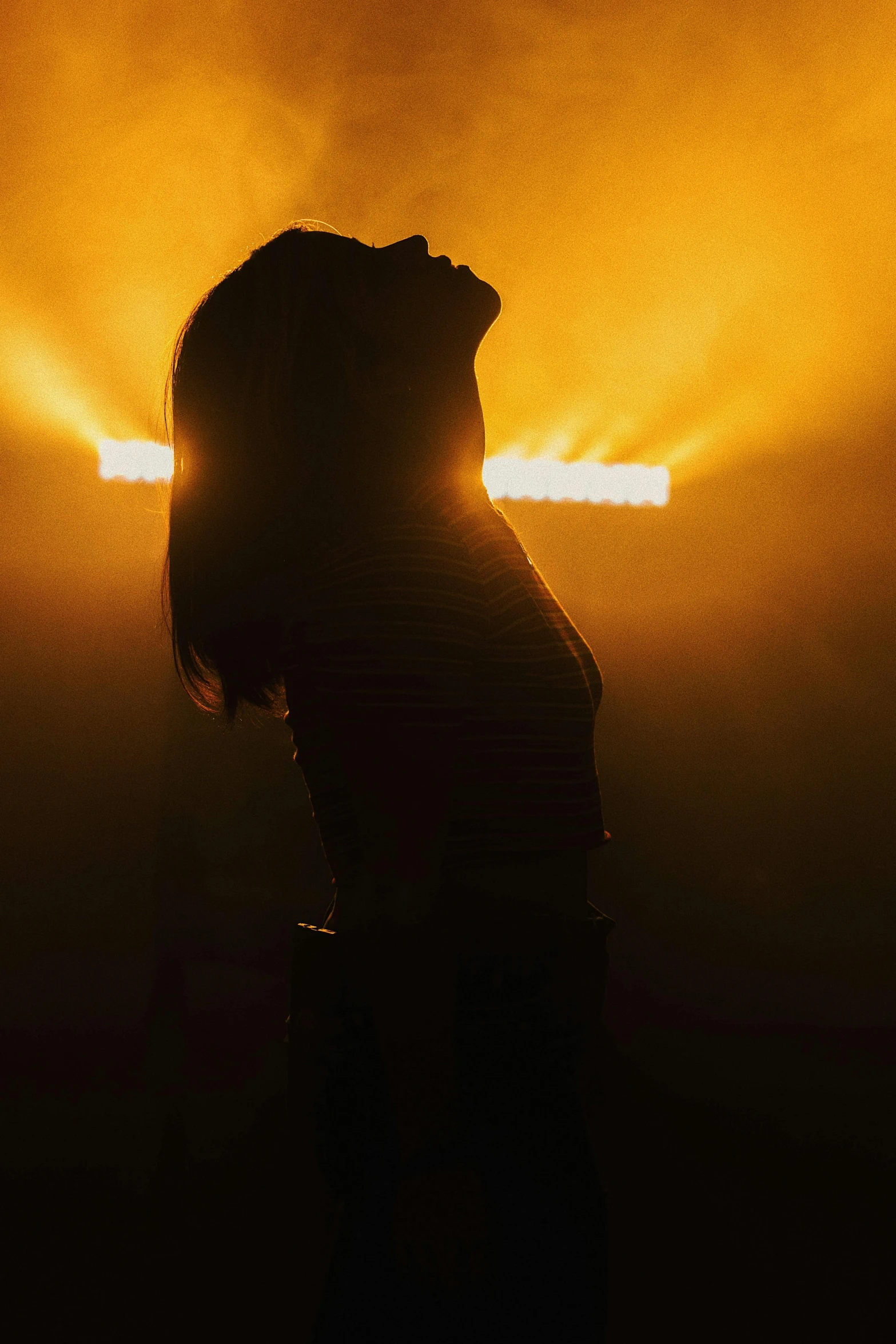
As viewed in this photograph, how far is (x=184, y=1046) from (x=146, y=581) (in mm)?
1430

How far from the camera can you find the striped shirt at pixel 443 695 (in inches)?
20.3

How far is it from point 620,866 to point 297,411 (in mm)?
2474

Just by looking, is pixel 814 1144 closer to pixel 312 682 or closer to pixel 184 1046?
pixel 184 1046

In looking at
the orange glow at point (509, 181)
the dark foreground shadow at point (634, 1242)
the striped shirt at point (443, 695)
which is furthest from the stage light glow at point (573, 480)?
the striped shirt at point (443, 695)

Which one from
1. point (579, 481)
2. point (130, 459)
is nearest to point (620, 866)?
point (579, 481)

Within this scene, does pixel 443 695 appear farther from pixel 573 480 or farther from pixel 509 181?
pixel 573 480

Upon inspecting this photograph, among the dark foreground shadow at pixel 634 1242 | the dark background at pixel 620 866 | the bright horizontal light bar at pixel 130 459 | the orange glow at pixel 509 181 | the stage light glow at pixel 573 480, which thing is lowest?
the dark foreground shadow at pixel 634 1242

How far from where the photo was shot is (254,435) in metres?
0.63

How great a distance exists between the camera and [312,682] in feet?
1.79

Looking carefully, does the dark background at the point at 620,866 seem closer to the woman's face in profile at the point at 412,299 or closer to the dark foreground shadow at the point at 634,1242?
the dark foreground shadow at the point at 634,1242

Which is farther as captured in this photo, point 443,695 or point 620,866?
point 620,866

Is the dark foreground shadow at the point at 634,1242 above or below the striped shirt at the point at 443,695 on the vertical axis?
below

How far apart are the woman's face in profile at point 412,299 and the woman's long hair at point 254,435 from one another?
2 cm

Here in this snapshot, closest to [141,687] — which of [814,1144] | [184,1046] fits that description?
[184,1046]
